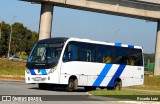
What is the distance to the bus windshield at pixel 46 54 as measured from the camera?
23000 millimetres

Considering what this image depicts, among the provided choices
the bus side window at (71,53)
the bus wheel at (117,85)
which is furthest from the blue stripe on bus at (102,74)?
the bus side window at (71,53)

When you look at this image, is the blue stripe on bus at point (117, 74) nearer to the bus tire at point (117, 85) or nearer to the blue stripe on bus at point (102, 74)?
the bus tire at point (117, 85)

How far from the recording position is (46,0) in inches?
1828

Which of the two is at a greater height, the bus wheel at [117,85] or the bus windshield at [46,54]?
the bus windshield at [46,54]

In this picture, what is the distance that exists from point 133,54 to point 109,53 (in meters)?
2.34

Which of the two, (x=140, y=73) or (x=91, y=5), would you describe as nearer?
(x=140, y=73)

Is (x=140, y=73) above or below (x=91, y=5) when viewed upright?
below

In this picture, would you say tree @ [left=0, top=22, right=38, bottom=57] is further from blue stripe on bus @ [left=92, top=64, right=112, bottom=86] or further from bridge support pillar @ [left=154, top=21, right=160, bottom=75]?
blue stripe on bus @ [left=92, top=64, right=112, bottom=86]

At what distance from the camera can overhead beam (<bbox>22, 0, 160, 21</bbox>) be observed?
48.9 meters

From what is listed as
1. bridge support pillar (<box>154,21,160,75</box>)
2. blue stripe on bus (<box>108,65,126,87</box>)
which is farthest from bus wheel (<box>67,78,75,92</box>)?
bridge support pillar (<box>154,21,160,75</box>)

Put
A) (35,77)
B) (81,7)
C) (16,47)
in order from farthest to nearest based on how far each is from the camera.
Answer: (16,47) < (81,7) < (35,77)

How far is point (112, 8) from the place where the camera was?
51.2 m

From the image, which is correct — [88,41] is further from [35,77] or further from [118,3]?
[118,3]

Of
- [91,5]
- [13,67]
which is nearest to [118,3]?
Result: [91,5]
